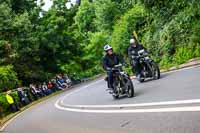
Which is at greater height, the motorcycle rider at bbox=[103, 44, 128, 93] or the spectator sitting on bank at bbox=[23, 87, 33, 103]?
the motorcycle rider at bbox=[103, 44, 128, 93]

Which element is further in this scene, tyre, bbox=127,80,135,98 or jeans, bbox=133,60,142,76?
jeans, bbox=133,60,142,76

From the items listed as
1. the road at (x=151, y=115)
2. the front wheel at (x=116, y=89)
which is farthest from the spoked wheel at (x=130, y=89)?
the front wheel at (x=116, y=89)

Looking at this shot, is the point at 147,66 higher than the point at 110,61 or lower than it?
lower

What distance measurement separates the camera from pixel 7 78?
36.2 metres

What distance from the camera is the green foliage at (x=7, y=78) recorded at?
35.8 m

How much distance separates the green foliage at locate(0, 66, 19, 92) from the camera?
118ft

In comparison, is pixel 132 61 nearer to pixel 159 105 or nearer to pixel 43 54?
pixel 159 105

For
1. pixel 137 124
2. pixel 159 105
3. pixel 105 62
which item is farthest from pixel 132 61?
pixel 137 124

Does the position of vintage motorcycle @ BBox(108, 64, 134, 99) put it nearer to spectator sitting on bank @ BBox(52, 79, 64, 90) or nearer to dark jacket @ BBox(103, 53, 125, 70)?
dark jacket @ BBox(103, 53, 125, 70)

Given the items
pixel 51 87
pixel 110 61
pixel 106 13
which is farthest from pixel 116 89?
pixel 106 13

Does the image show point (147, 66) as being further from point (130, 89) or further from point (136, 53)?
point (130, 89)

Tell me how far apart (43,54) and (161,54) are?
22.8 m

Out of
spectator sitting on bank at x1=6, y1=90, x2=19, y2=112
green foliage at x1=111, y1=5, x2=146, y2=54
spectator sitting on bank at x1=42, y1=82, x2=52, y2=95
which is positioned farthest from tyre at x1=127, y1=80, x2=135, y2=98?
spectator sitting on bank at x1=42, y1=82, x2=52, y2=95

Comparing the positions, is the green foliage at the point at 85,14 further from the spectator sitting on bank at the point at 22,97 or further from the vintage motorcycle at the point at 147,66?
the vintage motorcycle at the point at 147,66
